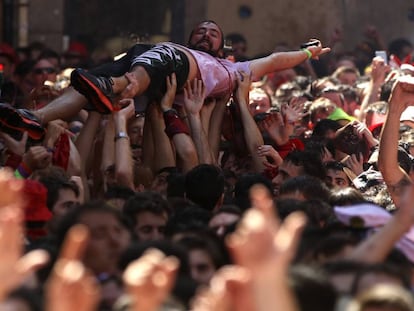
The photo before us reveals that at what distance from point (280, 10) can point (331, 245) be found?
11.4m

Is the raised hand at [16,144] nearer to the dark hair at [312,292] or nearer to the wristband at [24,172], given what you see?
the wristband at [24,172]

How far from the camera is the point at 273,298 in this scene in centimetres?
446

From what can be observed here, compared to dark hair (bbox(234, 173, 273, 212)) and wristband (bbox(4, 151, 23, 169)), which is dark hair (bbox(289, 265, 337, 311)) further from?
wristband (bbox(4, 151, 23, 169))

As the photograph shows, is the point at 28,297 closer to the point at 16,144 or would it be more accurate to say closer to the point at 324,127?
the point at 16,144

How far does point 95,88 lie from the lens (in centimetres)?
903

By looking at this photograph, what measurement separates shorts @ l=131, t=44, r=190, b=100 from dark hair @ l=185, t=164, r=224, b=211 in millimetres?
976

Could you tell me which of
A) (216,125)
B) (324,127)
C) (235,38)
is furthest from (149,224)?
(235,38)

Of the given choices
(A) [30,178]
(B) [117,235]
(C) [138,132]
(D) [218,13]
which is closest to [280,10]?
(D) [218,13]

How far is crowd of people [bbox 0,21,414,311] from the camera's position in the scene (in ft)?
15.3

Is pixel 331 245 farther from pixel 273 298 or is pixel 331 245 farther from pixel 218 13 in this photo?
pixel 218 13

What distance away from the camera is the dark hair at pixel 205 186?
28.5 feet

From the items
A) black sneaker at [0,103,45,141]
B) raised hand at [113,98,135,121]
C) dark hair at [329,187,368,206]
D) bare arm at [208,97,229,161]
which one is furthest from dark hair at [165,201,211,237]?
bare arm at [208,97,229,161]

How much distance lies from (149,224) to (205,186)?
110 centimetres

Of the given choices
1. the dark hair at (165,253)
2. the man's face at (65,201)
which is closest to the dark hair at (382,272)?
the dark hair at (165,253)
